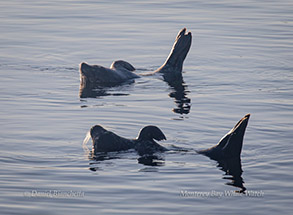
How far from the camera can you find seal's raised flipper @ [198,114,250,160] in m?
11.6

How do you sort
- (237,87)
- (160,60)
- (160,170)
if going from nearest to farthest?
(160,170), (237,87), (160,60)

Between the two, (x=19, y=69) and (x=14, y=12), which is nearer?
(x=19, y=69)

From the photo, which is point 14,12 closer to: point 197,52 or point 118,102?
point 197,52

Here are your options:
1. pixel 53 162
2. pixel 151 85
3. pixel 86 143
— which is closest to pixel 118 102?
pixel 151 85

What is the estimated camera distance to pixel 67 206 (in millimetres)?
9938

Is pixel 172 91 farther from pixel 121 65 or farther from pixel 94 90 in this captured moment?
pixel 121 65

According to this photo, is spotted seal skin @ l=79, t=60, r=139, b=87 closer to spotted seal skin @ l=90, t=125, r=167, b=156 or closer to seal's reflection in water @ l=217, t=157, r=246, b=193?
spotted seal skin @ l=90, t=125, r=167, b=156

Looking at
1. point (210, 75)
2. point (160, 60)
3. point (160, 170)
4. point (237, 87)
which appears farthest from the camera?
point (160, 60)

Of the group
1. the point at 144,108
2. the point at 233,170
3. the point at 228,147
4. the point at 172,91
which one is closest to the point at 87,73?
the point at 172,91

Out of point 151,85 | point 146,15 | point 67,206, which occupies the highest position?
point 146,15

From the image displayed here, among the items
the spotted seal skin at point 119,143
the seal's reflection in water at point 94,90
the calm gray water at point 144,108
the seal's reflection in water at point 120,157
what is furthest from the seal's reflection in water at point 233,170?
the seal's reflection in water at point 94,90

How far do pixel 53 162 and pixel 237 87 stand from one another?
6719 mm

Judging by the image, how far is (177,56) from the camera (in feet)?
Result: 63.0

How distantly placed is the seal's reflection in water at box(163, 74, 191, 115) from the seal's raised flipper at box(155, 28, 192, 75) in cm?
23
